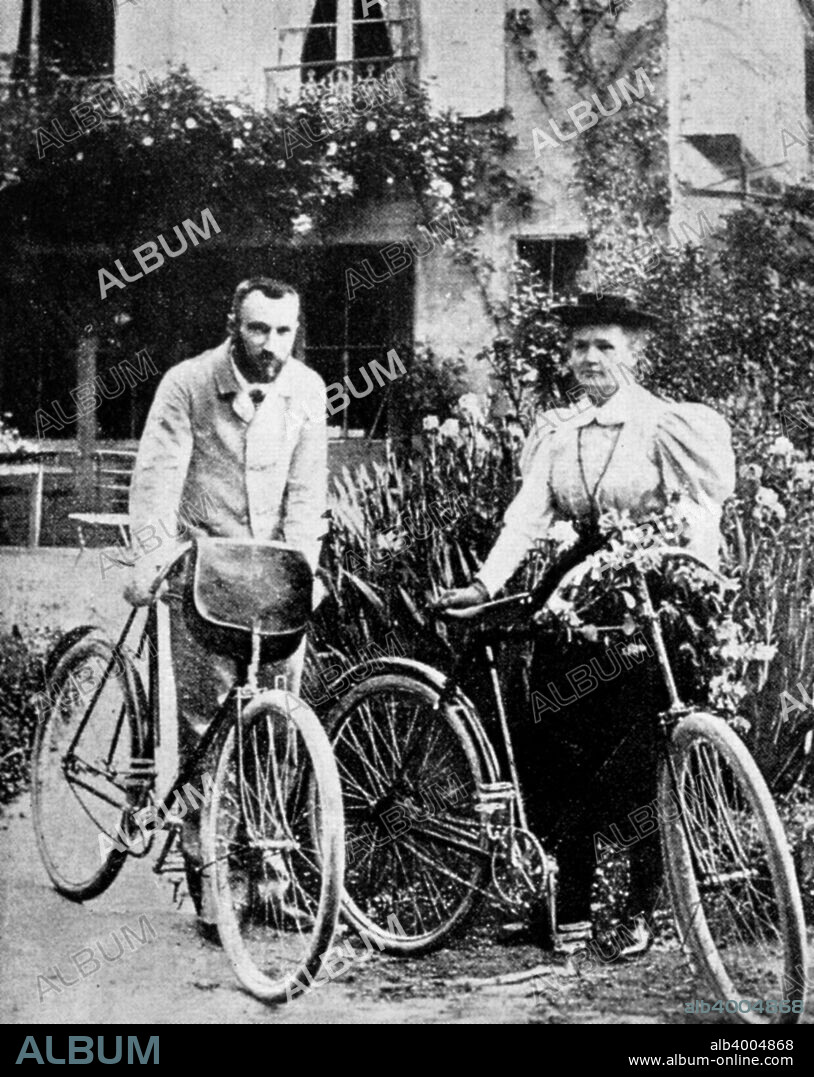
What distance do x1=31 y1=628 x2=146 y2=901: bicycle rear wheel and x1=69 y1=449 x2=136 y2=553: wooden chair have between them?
9.6 inches

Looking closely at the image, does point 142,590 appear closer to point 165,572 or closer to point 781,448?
point 165,572

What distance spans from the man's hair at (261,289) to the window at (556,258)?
58 cm

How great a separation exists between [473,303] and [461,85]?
55 cm

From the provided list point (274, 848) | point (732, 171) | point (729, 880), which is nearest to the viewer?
point (729, 880)

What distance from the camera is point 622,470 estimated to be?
107 inches

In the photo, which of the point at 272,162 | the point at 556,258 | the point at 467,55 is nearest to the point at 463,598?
the point at 556,258

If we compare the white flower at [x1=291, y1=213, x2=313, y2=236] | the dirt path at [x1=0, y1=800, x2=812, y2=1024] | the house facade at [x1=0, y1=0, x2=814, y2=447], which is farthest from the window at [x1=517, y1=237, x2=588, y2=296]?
the dirt path at [x1=0, y1=800, x2=812, y2=1024]

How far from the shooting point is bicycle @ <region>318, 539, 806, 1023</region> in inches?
98.6

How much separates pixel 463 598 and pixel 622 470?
0.46 m

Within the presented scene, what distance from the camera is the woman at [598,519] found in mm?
2643

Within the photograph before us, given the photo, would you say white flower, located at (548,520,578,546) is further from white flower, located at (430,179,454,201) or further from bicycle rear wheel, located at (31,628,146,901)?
bicycle rear wheel, located at (31,628,146,901)

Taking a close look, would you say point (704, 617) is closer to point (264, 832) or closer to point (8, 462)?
point (264, 832)

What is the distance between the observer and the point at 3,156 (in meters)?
3.11
